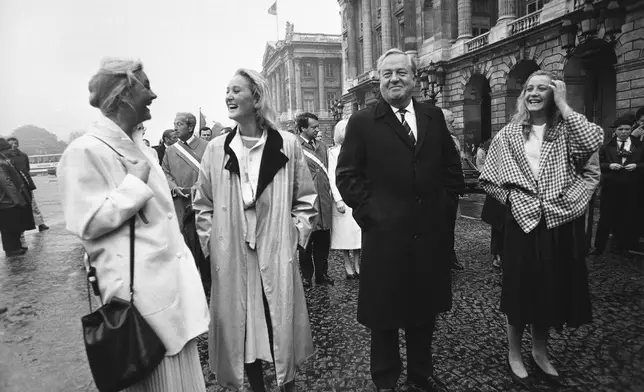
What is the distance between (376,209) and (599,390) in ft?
5.69

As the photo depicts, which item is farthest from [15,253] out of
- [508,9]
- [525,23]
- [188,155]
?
[508,9]

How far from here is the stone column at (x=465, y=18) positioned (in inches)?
940

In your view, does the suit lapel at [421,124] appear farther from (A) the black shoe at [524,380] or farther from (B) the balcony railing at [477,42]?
(B) the balcony railing at [477,42]

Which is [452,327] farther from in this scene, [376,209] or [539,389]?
[376,209]

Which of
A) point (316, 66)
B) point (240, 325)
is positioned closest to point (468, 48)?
point (240, 325)

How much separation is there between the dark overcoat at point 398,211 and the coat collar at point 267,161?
0.39m

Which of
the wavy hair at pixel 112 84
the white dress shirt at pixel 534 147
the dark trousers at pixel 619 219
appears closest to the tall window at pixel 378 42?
the dark trousers at pixel 619 219

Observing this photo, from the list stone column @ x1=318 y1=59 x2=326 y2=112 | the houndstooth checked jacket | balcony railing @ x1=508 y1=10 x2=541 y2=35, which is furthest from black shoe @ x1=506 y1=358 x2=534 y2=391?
stone column @ x1=318 y1=59 x2=326 y2=112

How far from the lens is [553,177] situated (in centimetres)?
273

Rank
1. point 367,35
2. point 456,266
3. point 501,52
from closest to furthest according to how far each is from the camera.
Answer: point 456,266 < point 501,52 < point 367,35

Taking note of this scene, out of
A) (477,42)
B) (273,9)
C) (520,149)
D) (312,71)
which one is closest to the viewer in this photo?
(520,149)

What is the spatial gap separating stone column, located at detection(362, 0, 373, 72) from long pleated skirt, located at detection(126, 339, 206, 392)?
1471 inches

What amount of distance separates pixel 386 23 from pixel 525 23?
1585 centimetres

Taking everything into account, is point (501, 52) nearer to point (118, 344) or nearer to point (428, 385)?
point (428, 385)
